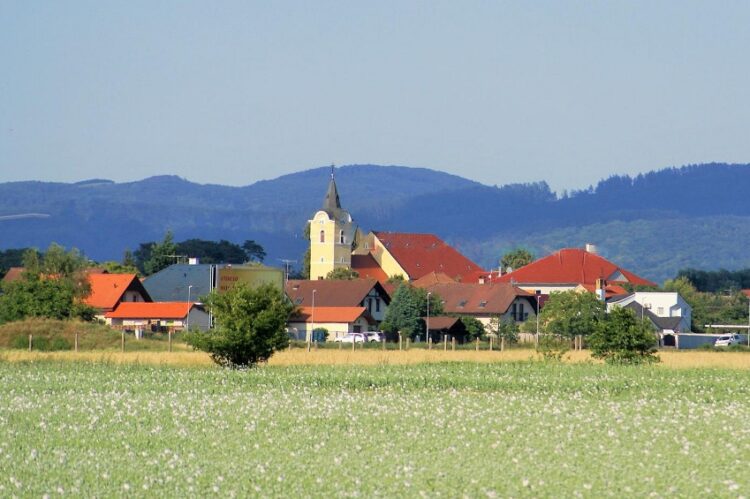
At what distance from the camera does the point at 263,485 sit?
54.7 feet

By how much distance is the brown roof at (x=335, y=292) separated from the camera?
366ft

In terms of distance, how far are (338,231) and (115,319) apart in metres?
77.0

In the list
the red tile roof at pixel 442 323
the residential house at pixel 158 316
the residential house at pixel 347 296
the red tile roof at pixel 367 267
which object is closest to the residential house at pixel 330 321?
the residential house at pixel 347 296

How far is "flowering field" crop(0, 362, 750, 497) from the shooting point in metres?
16.8

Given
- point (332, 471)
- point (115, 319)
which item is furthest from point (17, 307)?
point (332, 471)

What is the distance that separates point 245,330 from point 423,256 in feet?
454

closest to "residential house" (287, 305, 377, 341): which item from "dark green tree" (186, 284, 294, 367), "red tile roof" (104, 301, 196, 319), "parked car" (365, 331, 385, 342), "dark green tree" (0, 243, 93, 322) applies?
"parked car" (365, 331, 385, 342)

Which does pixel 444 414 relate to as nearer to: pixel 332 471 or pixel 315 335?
pixel 332 471

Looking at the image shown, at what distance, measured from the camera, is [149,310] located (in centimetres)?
9775

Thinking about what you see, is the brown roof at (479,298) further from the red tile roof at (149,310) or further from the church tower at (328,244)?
the church tower at (328,244)

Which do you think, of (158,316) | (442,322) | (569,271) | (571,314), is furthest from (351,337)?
(569,271)

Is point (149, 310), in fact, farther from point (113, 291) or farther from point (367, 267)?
point (367, 267)

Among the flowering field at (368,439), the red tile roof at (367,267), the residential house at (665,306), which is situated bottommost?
the flowering field at (368,439)

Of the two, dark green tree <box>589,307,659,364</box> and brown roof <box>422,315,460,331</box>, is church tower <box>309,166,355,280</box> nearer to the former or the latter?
brown roof <box>422,315,460,331</box>
